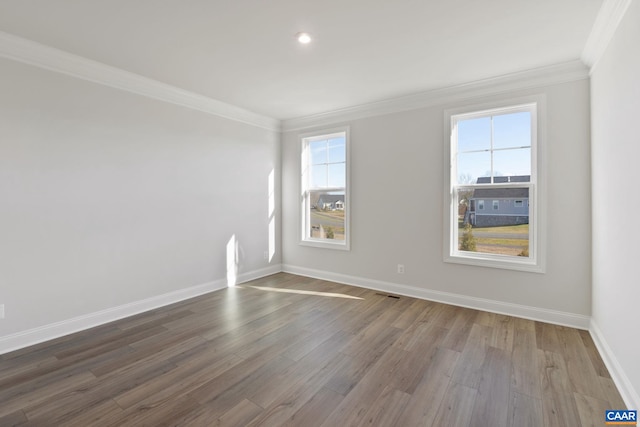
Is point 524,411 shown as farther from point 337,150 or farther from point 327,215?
point 337,150

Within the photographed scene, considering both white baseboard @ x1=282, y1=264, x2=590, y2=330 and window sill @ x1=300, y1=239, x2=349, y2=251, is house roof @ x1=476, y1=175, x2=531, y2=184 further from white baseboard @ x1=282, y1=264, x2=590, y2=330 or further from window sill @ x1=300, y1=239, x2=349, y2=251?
window sill @ x1=300, y1=239, x2=349, y2=251

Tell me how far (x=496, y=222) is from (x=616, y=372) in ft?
5.72

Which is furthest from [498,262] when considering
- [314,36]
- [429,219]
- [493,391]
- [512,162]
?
[314,36]

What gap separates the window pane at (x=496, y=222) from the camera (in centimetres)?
336

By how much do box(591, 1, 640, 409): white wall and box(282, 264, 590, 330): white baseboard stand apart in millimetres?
277

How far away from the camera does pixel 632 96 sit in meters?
1.87

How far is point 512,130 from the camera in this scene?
3.39 meters

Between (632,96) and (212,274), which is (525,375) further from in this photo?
(212,274)

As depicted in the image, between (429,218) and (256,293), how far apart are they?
2552 millimetres

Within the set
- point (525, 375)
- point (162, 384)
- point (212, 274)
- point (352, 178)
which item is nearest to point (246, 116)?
point (352, 178)

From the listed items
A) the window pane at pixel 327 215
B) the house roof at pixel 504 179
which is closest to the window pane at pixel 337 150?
the window pane at pixel 327 215

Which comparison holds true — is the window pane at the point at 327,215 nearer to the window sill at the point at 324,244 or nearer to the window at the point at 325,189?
the window at the point at 325,189

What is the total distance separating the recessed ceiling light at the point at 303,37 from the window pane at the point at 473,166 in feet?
7.61

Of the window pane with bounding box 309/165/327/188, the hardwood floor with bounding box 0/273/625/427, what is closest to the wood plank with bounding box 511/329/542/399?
the hardwood floor with bounding box 0/273/625/427
